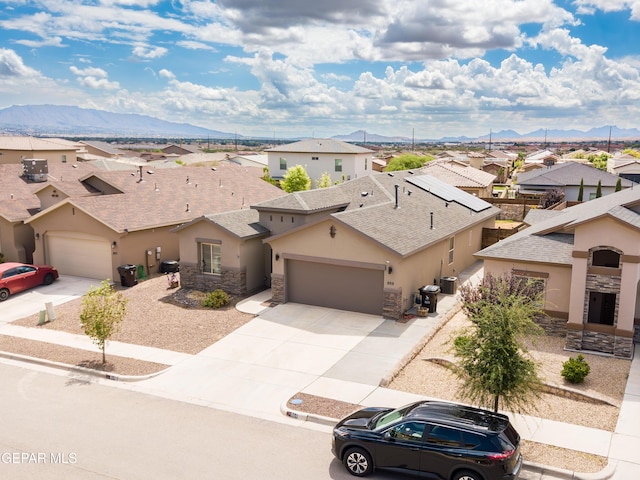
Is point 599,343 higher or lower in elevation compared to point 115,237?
lower

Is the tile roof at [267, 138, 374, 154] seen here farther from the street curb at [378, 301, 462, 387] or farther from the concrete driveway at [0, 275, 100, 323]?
the street curb at [378, 301, 462, 387]

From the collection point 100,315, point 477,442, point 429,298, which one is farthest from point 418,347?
point 100,315

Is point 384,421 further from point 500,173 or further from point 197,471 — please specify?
point 500,173

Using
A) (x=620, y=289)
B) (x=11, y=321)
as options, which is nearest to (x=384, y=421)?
(x=620, y=289)

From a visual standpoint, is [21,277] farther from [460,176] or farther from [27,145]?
[27,145]

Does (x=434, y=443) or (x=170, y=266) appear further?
(x=170, y=266)

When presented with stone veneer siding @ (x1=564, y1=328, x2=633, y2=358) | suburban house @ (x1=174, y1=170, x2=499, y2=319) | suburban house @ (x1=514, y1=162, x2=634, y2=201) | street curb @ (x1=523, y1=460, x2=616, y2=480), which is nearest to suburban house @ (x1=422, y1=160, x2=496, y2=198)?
suburban house @ (x1=514, y1=162, x2=634, y2=201)

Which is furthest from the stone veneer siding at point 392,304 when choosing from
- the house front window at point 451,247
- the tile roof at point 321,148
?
the tile roof at point 321,148
